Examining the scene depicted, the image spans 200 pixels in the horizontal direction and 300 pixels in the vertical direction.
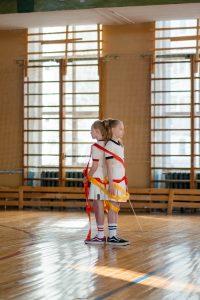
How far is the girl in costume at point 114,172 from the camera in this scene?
622 centimetres

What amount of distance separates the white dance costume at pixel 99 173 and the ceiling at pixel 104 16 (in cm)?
A: 507

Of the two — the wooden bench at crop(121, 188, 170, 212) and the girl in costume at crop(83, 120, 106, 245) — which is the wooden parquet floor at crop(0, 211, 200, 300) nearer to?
the girl in costume at crop(83, 120, 106, 245)

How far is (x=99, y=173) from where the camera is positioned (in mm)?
6352

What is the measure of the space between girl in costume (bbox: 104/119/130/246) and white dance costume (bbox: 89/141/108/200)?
9 centimetres

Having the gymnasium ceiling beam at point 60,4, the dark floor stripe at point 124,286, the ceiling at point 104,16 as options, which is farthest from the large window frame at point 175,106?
the dark floor stripe at point 124,286

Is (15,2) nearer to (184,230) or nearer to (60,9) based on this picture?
(60,9)

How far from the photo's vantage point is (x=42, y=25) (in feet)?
40.7

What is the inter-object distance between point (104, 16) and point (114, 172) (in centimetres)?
601

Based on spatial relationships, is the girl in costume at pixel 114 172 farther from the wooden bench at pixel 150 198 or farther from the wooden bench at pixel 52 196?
the wooden bench at pixel 52 196

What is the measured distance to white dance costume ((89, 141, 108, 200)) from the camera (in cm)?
631

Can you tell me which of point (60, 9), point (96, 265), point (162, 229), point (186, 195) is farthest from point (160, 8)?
point (96, 265)

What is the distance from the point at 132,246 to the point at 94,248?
47cm

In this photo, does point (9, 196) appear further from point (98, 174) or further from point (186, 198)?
point (98, 174)

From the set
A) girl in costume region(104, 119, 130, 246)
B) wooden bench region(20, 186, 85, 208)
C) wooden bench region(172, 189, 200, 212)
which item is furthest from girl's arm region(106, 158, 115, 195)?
wooden bench region(20, 186, 85, 208)
